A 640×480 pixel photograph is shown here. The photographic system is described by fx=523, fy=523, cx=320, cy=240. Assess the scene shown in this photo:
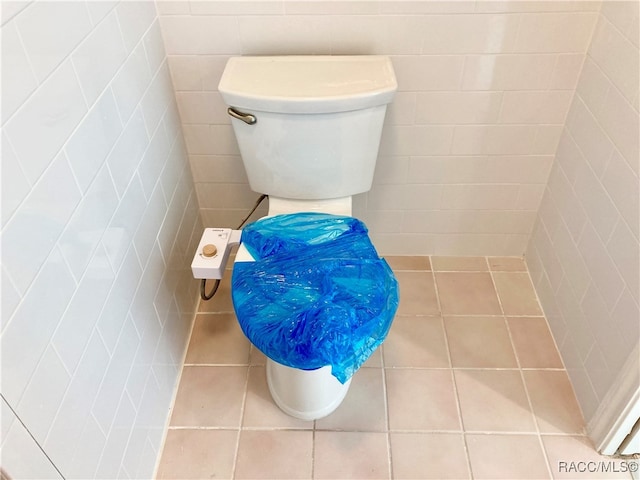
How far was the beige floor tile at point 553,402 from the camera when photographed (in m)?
1.39

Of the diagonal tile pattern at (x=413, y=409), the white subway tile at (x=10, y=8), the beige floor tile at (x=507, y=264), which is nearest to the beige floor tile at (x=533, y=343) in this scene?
the diagonal tile pattern at (x=413, y=409)

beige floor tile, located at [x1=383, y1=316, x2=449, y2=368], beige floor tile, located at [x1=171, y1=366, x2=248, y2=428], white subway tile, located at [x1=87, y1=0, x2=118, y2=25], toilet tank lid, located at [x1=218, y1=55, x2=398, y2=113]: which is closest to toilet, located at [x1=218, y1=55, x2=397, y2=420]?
toilet tank lid, located at [x1=218, y1=55, x2=398, y2=113]

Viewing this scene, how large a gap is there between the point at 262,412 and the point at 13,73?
1.02 metres

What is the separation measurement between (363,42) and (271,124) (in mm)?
352

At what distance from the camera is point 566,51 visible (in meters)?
1.40

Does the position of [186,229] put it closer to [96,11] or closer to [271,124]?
[271,124]

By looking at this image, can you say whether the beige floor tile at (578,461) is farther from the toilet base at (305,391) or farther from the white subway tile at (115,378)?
the white subway tile at (115,378)

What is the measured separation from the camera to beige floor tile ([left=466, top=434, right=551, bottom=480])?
1.29m

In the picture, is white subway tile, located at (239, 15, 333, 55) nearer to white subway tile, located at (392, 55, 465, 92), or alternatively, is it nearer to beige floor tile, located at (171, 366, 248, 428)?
white subway tile, located at (392, 55, 465, 92)

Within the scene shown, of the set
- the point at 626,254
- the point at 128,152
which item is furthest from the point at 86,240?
the point at 626,254

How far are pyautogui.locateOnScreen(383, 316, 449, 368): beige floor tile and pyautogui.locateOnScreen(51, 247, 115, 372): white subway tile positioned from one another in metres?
0.85

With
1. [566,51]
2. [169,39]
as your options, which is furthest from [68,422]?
[566,51]

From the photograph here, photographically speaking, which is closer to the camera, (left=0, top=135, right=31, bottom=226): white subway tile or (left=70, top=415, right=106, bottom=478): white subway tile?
(left=0, top=135, right=31, bottom=226): white subway tile

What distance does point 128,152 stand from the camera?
1153 mm
